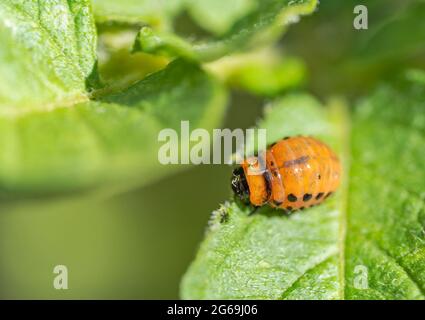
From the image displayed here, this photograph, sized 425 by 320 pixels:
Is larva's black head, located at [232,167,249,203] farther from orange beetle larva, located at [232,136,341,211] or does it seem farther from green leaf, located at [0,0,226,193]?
green leaf, located at [0,0,226,193]

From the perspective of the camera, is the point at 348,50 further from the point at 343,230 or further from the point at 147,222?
the point at 147,222

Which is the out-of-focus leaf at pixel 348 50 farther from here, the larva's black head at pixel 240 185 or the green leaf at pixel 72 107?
the larva's black head at pixel 240 185

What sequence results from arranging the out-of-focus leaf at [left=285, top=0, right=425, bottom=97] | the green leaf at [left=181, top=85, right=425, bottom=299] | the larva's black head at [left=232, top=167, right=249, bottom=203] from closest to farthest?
the green leaf at [left=181, top=85, right=425, bottom=299], the larva's black head at [left=232, top=167, right=249, bottom=203], the out-of-focus leaf at [left=285, top=0, right=425, bottom=97]

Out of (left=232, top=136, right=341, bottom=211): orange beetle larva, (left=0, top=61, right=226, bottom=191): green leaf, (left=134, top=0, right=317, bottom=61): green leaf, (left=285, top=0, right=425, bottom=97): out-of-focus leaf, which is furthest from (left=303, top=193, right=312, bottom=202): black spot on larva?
(left=285, top=0, right=425, bottom=97): out-of-focus leaf

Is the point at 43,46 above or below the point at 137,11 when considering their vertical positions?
below

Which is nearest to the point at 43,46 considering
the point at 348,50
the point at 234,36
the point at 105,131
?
the point at 105,131
